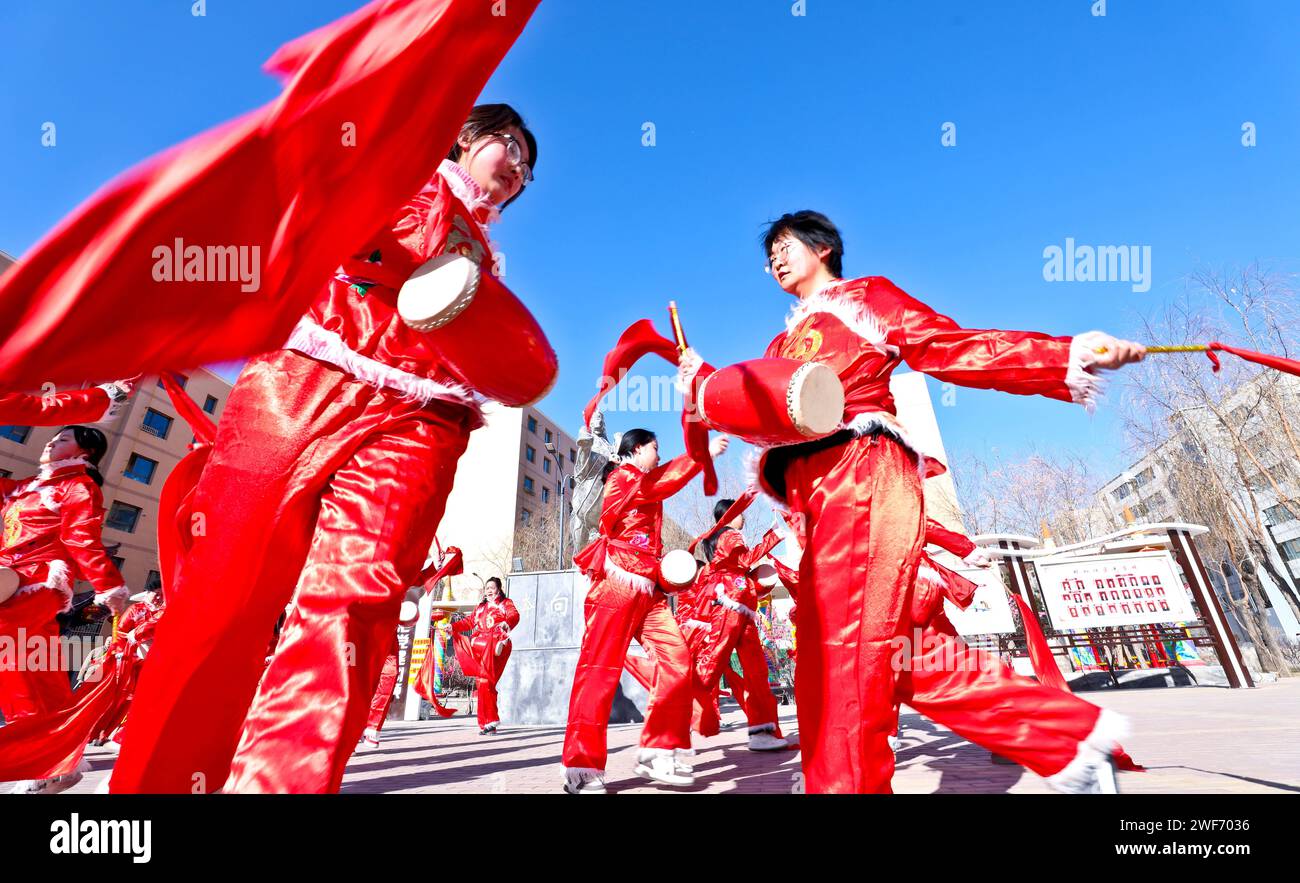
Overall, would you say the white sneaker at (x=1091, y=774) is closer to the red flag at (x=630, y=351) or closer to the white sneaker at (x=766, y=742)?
the red flag at (x=630, y=351)

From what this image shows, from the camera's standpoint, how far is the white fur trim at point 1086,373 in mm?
2064

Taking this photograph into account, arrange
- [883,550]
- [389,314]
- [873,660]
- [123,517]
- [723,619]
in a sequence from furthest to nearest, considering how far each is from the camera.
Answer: [123,517] < [723,619] < [883,550] < [873,660] < [389,314]

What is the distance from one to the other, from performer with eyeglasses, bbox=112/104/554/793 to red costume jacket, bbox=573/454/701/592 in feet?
8.78

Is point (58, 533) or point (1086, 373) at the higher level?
point (1086, 373)

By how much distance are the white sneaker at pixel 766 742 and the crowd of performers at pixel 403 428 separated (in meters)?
3.50

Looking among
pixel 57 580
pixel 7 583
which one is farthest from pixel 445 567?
pixel 7 583

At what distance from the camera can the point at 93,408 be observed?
406 cm

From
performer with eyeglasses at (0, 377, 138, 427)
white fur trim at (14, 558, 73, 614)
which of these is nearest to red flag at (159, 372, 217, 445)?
performer with eyeglasses at (0, 377, 138, 427)

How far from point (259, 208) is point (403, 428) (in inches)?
24.8

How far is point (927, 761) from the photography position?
468 cm

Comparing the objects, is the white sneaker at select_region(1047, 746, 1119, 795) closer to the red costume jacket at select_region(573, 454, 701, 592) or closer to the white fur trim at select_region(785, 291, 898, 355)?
the white fur trim at select_region(785, 291, 898, 355)

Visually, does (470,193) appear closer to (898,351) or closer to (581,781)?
(898,351)
